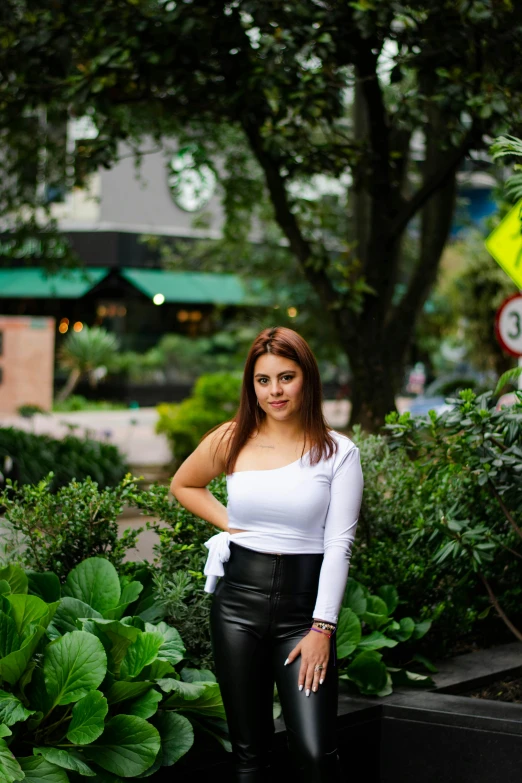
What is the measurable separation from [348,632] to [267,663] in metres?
1.06

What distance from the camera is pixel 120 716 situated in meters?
3.14

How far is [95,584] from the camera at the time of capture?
3.71 metres

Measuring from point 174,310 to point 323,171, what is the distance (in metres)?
24.2

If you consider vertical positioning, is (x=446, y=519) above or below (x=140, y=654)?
above

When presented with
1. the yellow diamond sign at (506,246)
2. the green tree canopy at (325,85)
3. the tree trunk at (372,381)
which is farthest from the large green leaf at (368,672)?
the tree trunk at (372,381)

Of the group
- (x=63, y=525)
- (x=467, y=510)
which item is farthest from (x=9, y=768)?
(x=467, y=510)

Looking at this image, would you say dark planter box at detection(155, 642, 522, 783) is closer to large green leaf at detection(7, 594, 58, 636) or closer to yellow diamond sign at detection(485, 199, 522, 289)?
large green leaf at detection(7, 594, 58, 636)

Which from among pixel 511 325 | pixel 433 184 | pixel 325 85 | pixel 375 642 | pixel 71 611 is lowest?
pixel 375 642

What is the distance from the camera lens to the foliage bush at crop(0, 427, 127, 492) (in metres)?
11.1

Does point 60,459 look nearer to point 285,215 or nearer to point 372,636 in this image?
point 285,215

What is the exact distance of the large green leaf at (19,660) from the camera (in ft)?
9.95

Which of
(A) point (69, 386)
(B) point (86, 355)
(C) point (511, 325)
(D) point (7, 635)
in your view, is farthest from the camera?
(B) point (86, 355)

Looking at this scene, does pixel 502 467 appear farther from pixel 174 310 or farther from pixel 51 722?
pixel 174 310

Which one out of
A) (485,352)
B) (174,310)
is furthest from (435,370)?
(485,352)
